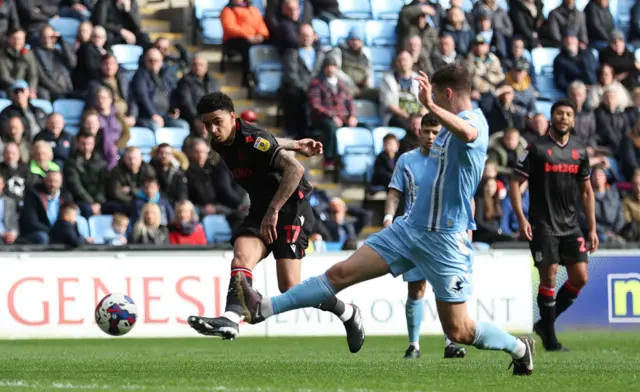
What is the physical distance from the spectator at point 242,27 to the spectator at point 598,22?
6652mm

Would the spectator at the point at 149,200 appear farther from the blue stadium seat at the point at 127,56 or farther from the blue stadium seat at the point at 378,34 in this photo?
Answer: the blue stadium seat at the point at 378,34

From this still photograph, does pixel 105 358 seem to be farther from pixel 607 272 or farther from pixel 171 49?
pixel 171 49

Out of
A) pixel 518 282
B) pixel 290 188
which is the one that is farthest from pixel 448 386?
pixel 518 282

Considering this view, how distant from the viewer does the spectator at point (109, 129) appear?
1869 cm

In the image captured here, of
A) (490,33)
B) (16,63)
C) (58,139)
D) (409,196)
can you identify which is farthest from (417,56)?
(409,196)

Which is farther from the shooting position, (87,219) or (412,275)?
(87,219)

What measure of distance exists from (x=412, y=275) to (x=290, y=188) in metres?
2.42

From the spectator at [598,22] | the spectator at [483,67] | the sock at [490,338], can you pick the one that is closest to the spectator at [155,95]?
the spectator at [483,67]

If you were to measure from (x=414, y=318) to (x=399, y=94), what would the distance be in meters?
9.21

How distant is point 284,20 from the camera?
70.5 feet

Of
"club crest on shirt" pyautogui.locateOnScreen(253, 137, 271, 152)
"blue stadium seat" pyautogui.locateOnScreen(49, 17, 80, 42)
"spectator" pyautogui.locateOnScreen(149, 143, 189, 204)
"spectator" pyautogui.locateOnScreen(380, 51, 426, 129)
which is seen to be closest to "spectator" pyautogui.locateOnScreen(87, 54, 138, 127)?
"spectator" pyautogui.locateOnScreen(149, 143, 189, 204)

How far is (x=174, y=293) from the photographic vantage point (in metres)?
A: 16.3

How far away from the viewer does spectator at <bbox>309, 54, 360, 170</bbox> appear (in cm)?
2045

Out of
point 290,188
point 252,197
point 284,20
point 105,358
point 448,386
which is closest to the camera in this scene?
point 448,386
